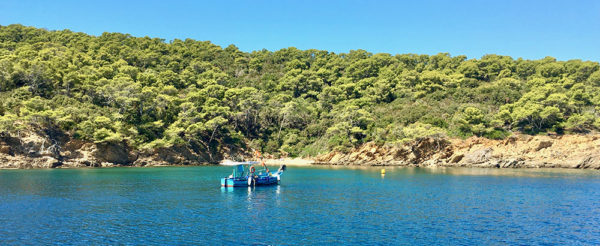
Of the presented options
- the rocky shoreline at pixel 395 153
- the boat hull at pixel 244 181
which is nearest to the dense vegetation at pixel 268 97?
the rocky shoreline at pixel 395 153

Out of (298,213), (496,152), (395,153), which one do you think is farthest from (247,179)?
(496,152)

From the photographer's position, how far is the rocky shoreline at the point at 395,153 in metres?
69.6

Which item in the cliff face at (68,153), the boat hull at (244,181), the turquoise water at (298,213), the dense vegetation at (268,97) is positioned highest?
the dense vegetation at (268,97)

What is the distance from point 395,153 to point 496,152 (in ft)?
64.8

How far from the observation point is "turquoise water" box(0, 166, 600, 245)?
24312 millimetres

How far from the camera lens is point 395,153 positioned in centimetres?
8512

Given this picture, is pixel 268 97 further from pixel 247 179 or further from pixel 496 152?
pixel 247 179

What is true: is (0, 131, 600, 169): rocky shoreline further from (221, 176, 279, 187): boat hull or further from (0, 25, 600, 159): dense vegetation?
(221, 176, 279, 187): boat hull

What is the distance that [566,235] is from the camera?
82.3 ft

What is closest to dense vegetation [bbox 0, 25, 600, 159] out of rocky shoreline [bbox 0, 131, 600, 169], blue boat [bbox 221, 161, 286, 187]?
rocky shoreline [bbox 0, 131, 600, 169]

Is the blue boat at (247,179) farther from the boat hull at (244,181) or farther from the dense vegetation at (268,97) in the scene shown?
the dense vegetation at (268,97)

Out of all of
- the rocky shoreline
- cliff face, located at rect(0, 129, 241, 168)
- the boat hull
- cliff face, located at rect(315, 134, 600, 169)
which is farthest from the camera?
cliff face, located at rect(315, 134, 600, 169)

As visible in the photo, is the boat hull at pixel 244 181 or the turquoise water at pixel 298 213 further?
the boat hull at pixel 244 181

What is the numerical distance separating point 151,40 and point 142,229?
136 meters
